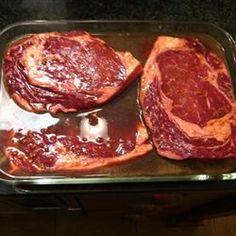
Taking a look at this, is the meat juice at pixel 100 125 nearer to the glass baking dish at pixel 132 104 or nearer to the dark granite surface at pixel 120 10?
the glass baking dish at pixel 132 104

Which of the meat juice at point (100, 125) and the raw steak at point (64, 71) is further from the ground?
the raw steak at point (64, 71)

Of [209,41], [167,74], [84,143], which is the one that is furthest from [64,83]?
[209,41]

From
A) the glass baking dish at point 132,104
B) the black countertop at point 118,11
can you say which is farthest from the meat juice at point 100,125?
the black countertop at point 118,11

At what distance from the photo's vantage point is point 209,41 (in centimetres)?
120

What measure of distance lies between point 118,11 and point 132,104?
1.04ft

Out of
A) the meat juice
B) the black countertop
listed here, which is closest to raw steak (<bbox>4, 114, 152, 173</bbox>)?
the meat juice

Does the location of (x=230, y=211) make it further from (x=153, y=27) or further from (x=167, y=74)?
(x=153, y=27)

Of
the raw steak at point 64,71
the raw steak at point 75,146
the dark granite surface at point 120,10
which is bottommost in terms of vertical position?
the raw steak at point 75,146

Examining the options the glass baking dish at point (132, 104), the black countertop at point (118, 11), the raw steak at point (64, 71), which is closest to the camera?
the glass baking dish at point (132, 104)

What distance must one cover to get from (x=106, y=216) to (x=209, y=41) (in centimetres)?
82

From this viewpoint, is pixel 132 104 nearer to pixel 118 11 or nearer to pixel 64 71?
pixel 64 71

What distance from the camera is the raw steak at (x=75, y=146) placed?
39.9 inches

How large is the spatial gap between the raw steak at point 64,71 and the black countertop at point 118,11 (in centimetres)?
9

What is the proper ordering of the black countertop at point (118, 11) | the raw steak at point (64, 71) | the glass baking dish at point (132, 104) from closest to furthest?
the glass baking dish at point (132, 104), the raw steak at point (64, 71), the black countertop at point (118, 11)
